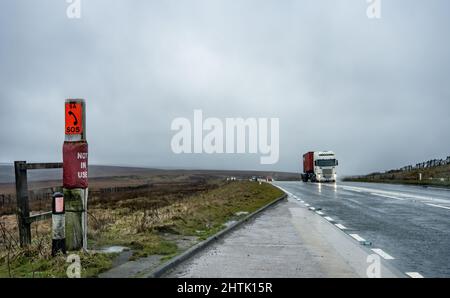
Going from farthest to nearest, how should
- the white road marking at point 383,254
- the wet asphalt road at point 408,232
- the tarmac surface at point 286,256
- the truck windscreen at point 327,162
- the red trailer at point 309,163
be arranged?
the red trailer at point 309,163, the truck windscreen at point 327,162, the white road marking at point 383,254, the wet asphalt road at point 408,232, the tarmac surface at point 286,256

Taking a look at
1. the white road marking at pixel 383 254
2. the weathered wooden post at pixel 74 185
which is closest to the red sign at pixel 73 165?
the weathered wooden post at pixel 74 185

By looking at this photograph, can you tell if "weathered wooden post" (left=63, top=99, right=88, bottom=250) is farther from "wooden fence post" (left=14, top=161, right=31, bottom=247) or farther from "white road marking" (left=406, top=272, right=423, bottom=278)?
"white road marking" (left=406, top=272, right=423, bottom=278)

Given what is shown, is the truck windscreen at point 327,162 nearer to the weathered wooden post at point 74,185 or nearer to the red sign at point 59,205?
the weathered wooden post at point 74,185

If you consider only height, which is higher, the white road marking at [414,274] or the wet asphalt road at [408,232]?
the white road marking at [414,274]

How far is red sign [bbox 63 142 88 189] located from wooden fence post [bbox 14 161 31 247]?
103 centimetres

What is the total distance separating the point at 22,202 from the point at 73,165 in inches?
52.9

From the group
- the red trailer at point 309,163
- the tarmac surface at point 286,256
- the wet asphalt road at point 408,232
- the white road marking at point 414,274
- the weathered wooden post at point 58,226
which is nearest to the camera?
the white road marking at point 414,274

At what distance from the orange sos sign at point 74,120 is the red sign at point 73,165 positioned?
0.24 m

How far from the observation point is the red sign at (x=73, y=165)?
8.52 metres

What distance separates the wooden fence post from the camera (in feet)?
29.1

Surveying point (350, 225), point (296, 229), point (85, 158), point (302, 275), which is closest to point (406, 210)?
point (350, 225)

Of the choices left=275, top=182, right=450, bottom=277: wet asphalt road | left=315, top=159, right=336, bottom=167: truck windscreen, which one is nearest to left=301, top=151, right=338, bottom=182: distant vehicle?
left=315, top=159, right=336, bottom=167: truck windscreen
